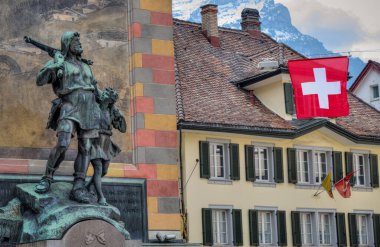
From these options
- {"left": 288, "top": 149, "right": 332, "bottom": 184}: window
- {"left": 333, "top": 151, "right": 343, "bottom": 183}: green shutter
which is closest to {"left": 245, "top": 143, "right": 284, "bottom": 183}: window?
{"left": 288, "top": 149, "right": 332, "bottom": 184}: window

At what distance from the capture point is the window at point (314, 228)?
3919 centimetres

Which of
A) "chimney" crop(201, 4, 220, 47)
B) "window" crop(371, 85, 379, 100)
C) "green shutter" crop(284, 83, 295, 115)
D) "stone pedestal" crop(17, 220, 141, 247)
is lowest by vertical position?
"stone pedestal" crop(17, 220, 141, 247)

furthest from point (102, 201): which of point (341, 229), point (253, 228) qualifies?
point (341, 229)

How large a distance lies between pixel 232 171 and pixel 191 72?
13.0ft

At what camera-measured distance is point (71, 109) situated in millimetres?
15984

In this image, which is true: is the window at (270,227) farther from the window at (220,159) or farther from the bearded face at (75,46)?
the bearded face at (75,46)

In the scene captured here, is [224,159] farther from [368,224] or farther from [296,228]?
[368,224]

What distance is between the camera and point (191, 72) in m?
39.5

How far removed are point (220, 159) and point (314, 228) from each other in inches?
179

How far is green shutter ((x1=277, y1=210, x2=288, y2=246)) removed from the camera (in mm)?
38531

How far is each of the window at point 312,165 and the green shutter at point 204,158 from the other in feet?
12.4

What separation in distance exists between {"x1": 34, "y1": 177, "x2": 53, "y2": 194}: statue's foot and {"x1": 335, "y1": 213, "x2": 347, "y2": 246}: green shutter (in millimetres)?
25439

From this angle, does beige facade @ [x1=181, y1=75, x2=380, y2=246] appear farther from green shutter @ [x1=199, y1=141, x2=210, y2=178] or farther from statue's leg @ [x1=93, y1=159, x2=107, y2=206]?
statue's leg @ [x1=93, y1=159, x2=107, y2=206]

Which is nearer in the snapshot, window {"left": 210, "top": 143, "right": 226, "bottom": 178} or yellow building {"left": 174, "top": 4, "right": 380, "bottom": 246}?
yellow building {"left": 174, "top": 4, "right": 380, "bottom": 246}
